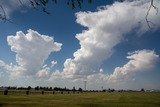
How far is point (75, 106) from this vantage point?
33.8 meters

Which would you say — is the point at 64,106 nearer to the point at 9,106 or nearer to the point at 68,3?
the point at 9,106

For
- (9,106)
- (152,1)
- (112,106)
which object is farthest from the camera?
(112,106)

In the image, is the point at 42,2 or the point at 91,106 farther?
the point at 91,106

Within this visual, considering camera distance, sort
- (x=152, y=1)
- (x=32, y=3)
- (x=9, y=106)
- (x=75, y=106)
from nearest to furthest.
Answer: (x=152, y=1)
(x=32, y=3)
(x=9, y=106)
(x=75, y=106)

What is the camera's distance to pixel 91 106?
35.0 m

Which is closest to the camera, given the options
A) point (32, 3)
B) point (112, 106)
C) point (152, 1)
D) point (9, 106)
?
point (152, 1)

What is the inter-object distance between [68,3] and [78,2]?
0.62ft

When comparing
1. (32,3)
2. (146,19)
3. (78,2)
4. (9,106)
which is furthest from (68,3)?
(9,106)

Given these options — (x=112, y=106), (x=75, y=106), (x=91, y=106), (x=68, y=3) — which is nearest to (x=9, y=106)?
(x=75, y=106)

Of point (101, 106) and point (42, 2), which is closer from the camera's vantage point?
point (42, 2)

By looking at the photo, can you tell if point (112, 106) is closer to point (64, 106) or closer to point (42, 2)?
point (64, 106)

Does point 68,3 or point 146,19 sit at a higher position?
point 68,3

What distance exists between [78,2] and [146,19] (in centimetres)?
120

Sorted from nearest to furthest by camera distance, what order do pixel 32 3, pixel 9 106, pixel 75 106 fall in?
1. pixel 32 3
2. pixel 9 106
3. pixel 75 106
